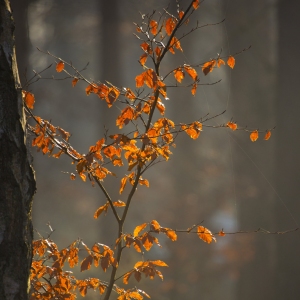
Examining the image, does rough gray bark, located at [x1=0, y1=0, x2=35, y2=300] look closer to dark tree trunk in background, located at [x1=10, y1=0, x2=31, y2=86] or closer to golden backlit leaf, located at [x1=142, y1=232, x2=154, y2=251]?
golden backlit leaf, located at [x1=142, y1=232, x2=154, y2=251]

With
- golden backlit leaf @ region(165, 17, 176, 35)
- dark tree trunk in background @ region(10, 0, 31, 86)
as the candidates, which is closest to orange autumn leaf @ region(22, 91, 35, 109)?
golden backlit leaf @ region(165, 17, 176, 35)

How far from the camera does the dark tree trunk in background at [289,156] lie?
408 centimetres

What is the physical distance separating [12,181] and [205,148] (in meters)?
4.82

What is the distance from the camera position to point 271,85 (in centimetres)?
466

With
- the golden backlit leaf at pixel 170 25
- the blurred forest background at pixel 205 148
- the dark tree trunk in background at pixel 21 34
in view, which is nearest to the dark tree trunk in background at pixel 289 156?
the blurred forest background at pixel 205 148

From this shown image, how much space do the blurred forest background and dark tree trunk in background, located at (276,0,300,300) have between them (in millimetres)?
10

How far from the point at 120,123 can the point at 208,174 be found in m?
4.24

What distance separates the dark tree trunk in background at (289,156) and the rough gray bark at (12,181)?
3.60 metres

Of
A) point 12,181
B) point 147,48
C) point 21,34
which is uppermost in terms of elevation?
point 21,34

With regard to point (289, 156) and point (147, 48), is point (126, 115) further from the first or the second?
point (289, 156)

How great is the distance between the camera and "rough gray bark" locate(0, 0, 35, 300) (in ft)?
2.93

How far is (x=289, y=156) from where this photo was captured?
13.5 ft


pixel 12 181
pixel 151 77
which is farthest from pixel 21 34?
pixel 12 181

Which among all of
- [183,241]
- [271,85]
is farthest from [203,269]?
[271,85]
